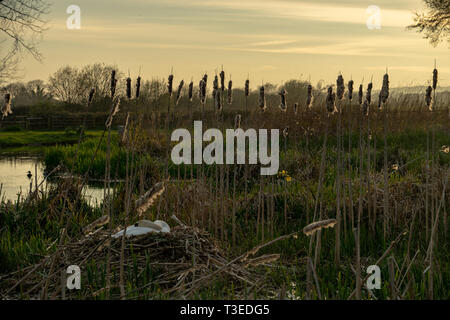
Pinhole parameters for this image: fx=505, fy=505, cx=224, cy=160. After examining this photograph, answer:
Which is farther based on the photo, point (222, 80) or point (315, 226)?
point (222, 80)

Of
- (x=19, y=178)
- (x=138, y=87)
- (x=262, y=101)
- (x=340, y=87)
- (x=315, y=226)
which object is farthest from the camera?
(x=19, y=178)

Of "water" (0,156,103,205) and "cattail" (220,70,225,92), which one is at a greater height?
"cattail" (220,70,225,92)

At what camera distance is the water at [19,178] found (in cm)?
904

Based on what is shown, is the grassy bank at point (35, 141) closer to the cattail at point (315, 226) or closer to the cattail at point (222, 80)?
the cattail at point (222, 80)

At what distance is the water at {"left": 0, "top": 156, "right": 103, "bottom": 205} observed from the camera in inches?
356

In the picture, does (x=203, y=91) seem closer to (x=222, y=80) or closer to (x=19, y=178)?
(x=222, y=80)

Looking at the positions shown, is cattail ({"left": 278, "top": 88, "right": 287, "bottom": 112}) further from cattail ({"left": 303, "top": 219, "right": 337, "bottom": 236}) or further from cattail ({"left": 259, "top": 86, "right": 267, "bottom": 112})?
cattail ({"left": 303, "top": 219, "right": 337, "bottom": 236})

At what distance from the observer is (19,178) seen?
39.7ft

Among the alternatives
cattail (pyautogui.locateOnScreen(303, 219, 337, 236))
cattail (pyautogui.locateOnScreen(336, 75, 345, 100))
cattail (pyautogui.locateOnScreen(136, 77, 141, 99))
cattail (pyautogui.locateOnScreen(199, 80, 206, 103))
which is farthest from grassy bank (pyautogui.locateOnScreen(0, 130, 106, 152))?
cattail (pyautogui.locateOnScreen(303, 219, 337, 236))

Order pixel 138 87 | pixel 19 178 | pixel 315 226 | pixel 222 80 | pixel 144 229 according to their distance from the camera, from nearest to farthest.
→ pixel 315 226 → pixel 144 229 → pixel 138 87 → pixel 222 80 → pixel 19 178

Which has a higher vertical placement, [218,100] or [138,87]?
[138,87]

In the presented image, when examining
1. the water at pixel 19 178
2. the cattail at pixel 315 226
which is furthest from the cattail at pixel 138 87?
the water at pixel 19 178

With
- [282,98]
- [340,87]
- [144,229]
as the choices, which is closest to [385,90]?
[340,87]
